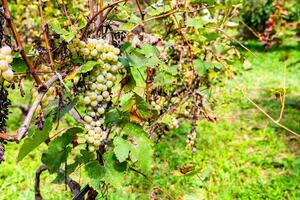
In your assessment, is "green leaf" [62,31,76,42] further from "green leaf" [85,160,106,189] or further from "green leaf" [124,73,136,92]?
"green leaf" [85,160,106,189]

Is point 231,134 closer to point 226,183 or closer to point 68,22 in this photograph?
point 226,183

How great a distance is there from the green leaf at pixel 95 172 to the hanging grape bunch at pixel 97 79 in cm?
10

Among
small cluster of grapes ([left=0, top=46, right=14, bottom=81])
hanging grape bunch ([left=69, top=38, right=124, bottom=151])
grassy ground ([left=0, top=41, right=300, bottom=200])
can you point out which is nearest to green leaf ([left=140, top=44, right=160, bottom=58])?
hanging grape bunch ([left=69, top=38, right=124, bottom=151])

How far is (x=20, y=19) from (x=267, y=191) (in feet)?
10.6

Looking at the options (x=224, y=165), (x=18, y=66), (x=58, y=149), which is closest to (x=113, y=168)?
(x=58, y=149)

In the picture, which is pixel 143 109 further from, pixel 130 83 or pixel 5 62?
pixel 5 62

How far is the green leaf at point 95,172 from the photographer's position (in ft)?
4.81

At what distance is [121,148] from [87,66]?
0.98 ft

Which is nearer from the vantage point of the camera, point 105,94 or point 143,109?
point 105,94

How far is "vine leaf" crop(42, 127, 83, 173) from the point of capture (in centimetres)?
157

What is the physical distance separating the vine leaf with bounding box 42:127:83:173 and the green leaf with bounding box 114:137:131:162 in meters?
0.15

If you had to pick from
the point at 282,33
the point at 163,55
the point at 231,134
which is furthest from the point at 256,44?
the point at 163,55

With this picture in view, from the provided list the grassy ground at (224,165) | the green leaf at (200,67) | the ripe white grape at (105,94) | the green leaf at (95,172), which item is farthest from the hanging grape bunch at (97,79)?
the grassy ground at (224,165)

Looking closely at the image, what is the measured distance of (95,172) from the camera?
4.88 feet
